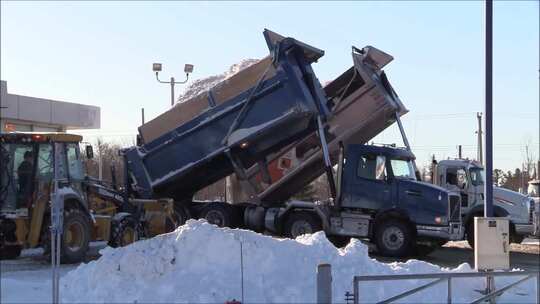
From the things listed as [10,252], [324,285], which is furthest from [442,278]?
[10,252]

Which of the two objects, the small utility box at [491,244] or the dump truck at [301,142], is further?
the dump truck at [301,142]

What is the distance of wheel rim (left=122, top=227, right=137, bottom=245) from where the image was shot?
15.9 meters

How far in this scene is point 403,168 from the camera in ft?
60.4

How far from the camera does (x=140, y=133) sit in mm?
18094

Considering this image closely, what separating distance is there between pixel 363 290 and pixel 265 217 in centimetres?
958

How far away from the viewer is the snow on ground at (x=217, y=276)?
9648 mm

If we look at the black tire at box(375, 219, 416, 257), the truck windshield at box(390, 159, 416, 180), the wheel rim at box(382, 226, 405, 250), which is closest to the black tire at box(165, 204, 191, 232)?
the black tire at box(375, 219, 416, 257)

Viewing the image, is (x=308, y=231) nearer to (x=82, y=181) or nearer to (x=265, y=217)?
(x=265, y=217)

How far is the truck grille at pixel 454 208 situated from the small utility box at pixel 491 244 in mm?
6529

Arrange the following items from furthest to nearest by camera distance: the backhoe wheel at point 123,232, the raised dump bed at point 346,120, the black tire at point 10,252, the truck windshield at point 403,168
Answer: the raised dump bed at point 346,120, the truck windshield at point 403,168, the backhoe wheel at point 123,232, the black tire at point 10,252

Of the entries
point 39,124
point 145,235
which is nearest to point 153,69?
point 39,124

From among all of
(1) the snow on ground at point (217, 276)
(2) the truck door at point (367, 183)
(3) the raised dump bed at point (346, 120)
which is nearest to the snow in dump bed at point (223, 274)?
(1) the snow on ground at point (217, 276)

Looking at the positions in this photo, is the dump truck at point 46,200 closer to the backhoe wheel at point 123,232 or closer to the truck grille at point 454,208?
the backhoe wheel at point 123,232

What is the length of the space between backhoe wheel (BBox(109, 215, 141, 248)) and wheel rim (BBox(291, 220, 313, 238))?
435 cm
